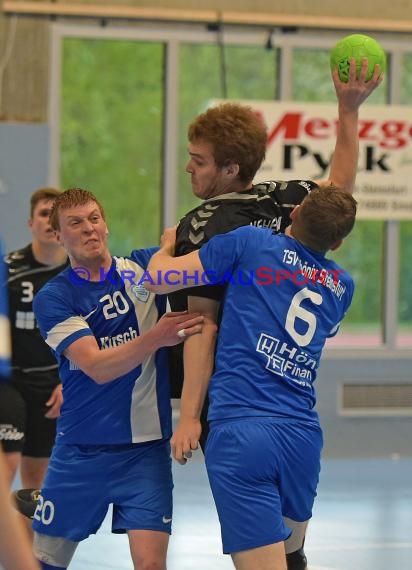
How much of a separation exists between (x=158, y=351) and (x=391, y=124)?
19.8 ft

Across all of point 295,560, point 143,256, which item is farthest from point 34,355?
point 295,560

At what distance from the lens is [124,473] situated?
152 inches

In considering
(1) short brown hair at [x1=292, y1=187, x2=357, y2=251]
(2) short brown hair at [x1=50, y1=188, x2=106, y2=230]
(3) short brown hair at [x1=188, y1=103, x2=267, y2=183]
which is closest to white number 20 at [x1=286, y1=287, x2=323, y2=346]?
(1) short brown hair at [x1=292, y1=187, x2=357, y2=251]

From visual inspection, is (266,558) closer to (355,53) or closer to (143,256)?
(143,256)

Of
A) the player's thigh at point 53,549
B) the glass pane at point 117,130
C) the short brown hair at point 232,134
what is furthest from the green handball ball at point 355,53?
the glass pane at point 117,130

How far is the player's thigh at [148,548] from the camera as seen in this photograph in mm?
3709

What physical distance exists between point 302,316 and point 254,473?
0.49m

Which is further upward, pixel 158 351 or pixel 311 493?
pixel 158 351

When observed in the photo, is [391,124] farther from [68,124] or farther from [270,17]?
[68,124]

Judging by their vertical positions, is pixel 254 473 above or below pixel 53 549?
above

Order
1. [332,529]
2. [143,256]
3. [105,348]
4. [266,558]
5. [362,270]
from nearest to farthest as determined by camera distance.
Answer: [266,558], [105,348], [143,256], [332,529], [362,270]

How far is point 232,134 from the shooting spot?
3.68 metres

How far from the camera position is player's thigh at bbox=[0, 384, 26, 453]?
557cm

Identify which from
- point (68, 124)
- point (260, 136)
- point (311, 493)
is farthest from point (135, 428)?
point (68, 124)
